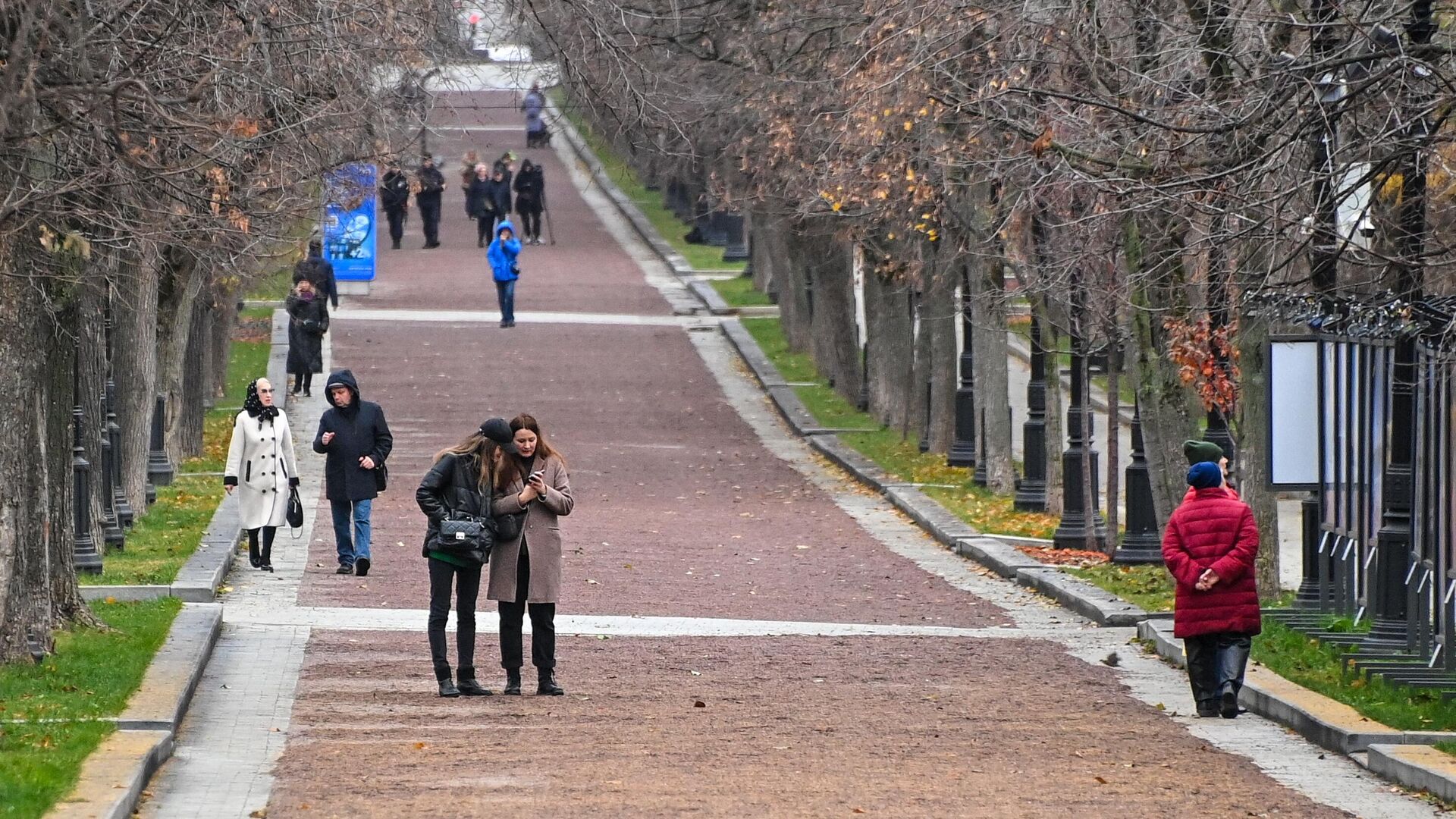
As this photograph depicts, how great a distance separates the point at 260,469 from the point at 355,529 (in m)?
1.03

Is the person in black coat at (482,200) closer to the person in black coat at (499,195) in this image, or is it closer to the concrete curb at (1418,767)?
the person in black coat at (499,195)

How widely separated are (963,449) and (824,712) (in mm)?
15734

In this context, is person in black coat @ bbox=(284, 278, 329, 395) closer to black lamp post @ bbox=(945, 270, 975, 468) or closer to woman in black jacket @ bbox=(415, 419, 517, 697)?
black lamp post @ bbox=(945, 270, 975, 468)

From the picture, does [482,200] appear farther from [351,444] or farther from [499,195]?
[351,444]

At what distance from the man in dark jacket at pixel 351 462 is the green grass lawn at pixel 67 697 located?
10.6 feet

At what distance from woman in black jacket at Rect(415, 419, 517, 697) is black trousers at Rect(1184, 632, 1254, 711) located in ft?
12.1

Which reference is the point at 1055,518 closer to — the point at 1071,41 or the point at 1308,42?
the point at 1071,41

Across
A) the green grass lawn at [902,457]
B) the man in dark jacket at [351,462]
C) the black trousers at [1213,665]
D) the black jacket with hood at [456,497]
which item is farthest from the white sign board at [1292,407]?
the man in dark jacket at [351,462]

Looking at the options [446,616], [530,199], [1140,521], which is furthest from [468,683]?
[530,199]

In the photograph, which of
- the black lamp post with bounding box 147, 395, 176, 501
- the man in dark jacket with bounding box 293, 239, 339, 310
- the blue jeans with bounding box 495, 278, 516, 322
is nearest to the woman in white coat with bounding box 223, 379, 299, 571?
the black lamp post with bounding box 147, 395, 176, 501

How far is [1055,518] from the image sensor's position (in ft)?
74.9

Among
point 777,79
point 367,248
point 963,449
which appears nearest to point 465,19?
point 777,79

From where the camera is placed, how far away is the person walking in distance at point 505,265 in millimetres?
38719

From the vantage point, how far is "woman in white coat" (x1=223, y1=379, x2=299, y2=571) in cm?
1828
